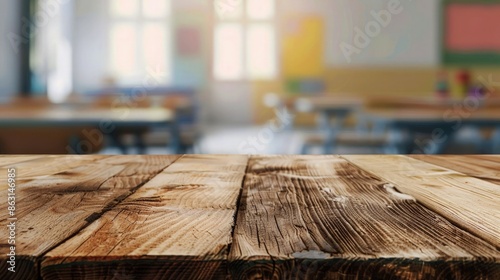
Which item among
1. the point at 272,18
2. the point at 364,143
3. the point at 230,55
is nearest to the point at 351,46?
the point at 272,18

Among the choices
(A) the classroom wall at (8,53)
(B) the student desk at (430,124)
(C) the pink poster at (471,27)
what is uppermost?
(C) the pink poster at (471,27)

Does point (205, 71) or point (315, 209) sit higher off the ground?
point (205, 71)

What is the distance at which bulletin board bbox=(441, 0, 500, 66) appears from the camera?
10625 mm

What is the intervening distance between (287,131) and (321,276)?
8685 millimetres

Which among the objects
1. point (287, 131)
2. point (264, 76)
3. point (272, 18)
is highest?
point (272, 18)

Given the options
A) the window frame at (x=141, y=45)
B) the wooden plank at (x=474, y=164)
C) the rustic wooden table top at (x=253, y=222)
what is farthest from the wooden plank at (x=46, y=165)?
the window frame at (x=141, y=45)

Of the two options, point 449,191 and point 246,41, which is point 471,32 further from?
point 449,191

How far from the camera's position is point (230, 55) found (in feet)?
35.3

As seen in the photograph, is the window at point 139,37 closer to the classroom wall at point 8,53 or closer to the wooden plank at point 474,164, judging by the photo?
the classroom wall at point 8,53

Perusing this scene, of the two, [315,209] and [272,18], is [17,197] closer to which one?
[315,209]

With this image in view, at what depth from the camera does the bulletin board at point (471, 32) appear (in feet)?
34.9

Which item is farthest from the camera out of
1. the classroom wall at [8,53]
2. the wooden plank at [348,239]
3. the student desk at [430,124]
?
the classroom wall at [8,53]

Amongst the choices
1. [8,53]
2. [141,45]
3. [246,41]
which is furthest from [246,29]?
[8,53]

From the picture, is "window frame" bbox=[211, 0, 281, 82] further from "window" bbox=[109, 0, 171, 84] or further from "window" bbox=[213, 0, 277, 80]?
"window" bbox=[109, 0, 171, 84]
